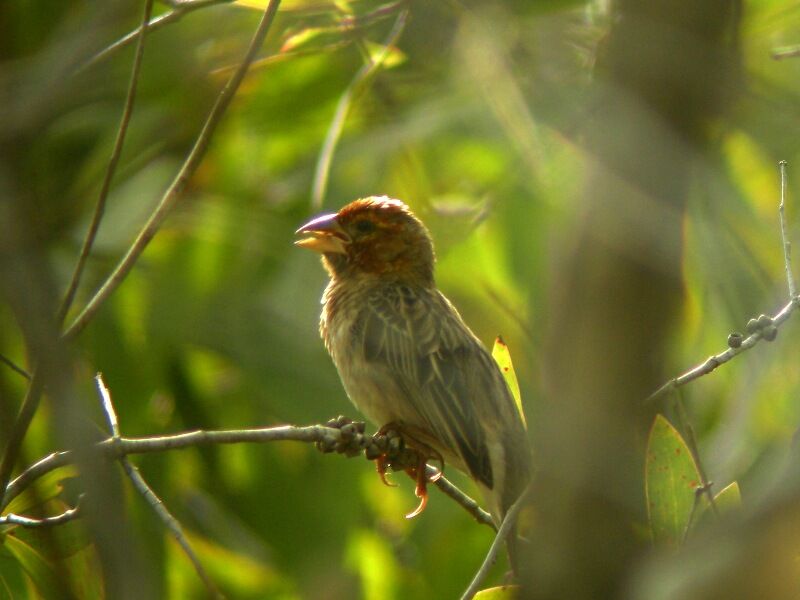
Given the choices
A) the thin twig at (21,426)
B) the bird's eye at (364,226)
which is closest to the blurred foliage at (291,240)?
the bird's eye at (364,226)

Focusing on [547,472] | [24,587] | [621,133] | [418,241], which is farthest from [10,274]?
[418,241]

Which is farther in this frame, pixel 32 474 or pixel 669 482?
pixel 669 482

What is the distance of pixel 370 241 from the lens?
581 centimetres

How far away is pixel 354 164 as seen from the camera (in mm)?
7074

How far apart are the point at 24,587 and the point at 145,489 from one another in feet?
3.25

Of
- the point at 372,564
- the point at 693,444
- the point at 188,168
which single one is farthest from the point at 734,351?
the point at 372,564

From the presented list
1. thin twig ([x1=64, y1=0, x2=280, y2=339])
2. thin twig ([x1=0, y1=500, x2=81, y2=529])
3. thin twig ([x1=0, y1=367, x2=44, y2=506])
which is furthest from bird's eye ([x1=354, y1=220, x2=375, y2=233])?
thin twig ([x1=0, y1=367, x2=44, y2=506])

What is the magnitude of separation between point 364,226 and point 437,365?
1.04 m

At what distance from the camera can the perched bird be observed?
4797mm

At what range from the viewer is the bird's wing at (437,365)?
479cm

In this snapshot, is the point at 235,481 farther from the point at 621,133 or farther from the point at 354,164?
the point at 621,133

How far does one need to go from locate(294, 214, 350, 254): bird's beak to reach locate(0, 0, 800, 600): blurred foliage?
57 cm

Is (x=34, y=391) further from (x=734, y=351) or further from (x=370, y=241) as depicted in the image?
(x=370, y=241)

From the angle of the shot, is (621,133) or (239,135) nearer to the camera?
(621,133)
